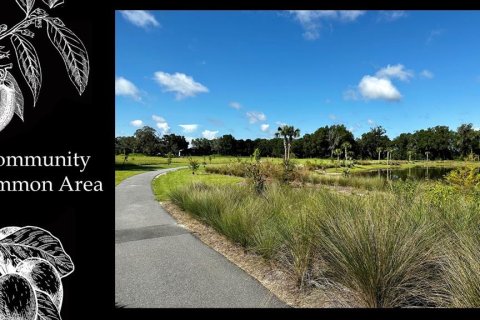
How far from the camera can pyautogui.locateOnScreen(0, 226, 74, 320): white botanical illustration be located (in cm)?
178

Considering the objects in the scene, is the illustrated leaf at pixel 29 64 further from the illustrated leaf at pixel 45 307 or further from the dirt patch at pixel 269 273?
the dirt patch at pixel 269 273

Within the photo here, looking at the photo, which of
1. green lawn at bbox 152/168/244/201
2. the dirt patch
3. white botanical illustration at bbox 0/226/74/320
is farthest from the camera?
green lawn at bbox 152/168/244/201

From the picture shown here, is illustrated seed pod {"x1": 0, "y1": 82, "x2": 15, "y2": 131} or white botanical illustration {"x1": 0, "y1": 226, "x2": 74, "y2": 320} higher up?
illustrated seed pod {"x1": 0, "y1": 82, "x2": 15, "y2": 131}

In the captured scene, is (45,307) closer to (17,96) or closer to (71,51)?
(17,96)

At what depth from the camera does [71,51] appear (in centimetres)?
183

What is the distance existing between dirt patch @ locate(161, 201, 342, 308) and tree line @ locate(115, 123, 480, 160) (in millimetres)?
57543

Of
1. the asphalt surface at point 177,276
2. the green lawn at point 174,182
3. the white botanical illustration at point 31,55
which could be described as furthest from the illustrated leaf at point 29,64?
the green lawn at point 174,182

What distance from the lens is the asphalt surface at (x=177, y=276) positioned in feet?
11.6

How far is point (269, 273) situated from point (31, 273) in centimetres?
315

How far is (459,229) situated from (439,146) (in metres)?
110

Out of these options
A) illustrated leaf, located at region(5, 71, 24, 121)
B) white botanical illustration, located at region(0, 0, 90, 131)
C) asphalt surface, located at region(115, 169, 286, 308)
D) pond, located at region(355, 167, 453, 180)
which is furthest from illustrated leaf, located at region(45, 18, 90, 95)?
pond, located at region(355, 167, 453, 180)

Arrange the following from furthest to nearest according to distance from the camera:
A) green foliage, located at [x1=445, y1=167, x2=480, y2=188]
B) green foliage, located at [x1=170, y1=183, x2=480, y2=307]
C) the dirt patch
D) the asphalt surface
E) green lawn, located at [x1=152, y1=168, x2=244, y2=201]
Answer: green lawn, located at [x1=152, y1=168, x2=244, y2=201] < green foliage, located at [x1=445, y1=167, x2=480, y2=188] < the asphalt surface < the dirt patch < green foliage, located at [x1=170, y1=183, x2=480, y2=307]

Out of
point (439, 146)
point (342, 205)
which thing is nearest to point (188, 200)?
point (342, 205)
